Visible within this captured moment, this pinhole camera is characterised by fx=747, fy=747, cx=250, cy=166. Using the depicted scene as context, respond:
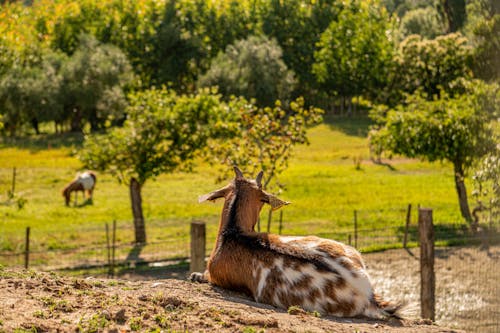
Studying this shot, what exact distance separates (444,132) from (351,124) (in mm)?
42796

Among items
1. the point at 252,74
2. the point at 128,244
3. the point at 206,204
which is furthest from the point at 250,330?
the point at 252,74

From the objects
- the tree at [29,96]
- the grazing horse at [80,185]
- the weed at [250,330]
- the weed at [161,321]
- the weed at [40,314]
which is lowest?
the grazing horse at [80,185]

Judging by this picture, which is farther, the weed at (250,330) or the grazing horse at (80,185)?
the grazing horse at (80,185)

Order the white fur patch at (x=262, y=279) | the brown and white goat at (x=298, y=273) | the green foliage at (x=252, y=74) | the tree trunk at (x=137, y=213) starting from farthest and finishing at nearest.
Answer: the green foliage at (x=252, y=74), the tree trunk at (x=137, y=213), the white fur patch at (x=262, y=279), the brown and white goat at (x=298, y=273)

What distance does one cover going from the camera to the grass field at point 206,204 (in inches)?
1179

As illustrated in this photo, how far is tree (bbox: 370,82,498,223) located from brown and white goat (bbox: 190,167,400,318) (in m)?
20.4

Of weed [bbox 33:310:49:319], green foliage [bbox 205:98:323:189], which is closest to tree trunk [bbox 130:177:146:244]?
green foliage [bbox 205:98:323:189]

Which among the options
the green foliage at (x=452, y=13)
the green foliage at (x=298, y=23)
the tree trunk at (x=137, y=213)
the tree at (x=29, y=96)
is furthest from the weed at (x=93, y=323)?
the green foliage at (x=452, y=13)

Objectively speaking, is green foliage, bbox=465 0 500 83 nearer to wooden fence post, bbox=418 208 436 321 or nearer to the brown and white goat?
wooden fence post, bbox=418 208 436 321

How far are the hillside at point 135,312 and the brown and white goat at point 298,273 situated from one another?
185mm

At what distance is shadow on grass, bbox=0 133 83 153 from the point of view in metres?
62.3

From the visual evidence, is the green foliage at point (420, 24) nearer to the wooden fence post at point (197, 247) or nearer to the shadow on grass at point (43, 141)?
the shadow on grass at point (43, 141)

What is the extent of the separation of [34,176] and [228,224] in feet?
122

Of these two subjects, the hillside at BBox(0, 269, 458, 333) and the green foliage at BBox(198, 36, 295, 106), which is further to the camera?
the green foliage at BBox(198, 36, 295, 106)
